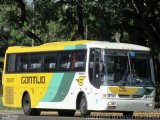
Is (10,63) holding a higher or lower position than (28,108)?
higher

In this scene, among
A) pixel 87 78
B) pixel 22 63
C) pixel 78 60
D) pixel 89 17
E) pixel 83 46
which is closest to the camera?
pixel 87 78

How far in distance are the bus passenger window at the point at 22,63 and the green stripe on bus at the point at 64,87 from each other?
304 centimetres

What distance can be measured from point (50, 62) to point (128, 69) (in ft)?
15.3

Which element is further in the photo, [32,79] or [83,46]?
[32,79]

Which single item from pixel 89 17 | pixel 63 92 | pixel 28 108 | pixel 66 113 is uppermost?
pixel 89 17

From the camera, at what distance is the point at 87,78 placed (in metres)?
25.3

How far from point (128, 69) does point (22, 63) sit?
7.09 m

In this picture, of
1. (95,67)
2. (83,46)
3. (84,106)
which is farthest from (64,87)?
(95,67)

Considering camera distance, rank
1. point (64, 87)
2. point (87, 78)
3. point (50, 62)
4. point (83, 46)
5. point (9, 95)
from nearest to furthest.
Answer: point (87, 78) → point (83, 46) → point (64, 87) → point (50, 62) → point (9, 95)

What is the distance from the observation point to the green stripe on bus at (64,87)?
1045 inches

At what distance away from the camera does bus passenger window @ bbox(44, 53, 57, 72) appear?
91.5 ft

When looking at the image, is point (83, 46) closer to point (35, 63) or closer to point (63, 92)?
point (63, 92)

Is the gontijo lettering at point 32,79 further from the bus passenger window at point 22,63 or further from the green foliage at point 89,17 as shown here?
the green foliage at point 89,17

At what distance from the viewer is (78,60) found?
2620 cm
